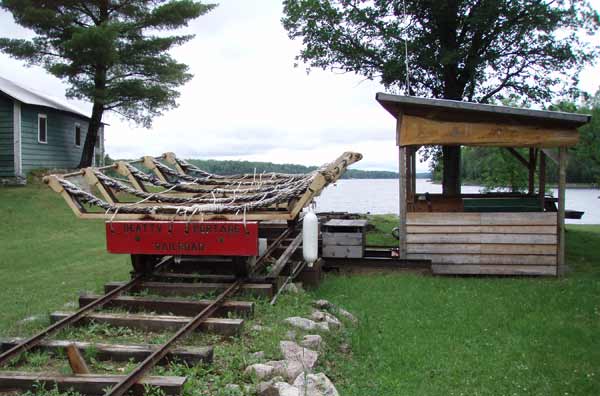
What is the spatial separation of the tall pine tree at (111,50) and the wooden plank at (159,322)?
682 inches

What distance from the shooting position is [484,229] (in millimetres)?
10211

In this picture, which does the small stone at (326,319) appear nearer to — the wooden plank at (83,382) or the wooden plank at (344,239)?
the wooden plank at (83,382)

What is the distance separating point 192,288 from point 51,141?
20.4m

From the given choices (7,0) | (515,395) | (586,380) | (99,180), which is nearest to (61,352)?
(99,180)

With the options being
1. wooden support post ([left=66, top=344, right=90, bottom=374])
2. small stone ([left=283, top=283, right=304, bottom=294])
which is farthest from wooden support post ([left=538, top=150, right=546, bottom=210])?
wooden support post ([left=66, top=344, right=90, bottom=374])

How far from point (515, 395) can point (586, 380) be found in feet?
2.84

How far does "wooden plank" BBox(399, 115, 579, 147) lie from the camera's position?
10047mm

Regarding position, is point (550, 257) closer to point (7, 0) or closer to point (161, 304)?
point (161, 304)

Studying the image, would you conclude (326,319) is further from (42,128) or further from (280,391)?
(42,128)

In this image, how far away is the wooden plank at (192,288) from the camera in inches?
263

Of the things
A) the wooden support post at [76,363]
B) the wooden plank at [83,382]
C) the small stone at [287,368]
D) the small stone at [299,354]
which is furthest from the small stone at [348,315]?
the wooden support post at [76,363]

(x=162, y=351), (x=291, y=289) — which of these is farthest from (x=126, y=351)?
(x=291, y=289)

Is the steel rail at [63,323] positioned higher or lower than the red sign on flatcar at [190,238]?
lower

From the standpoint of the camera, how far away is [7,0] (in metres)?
20.8
